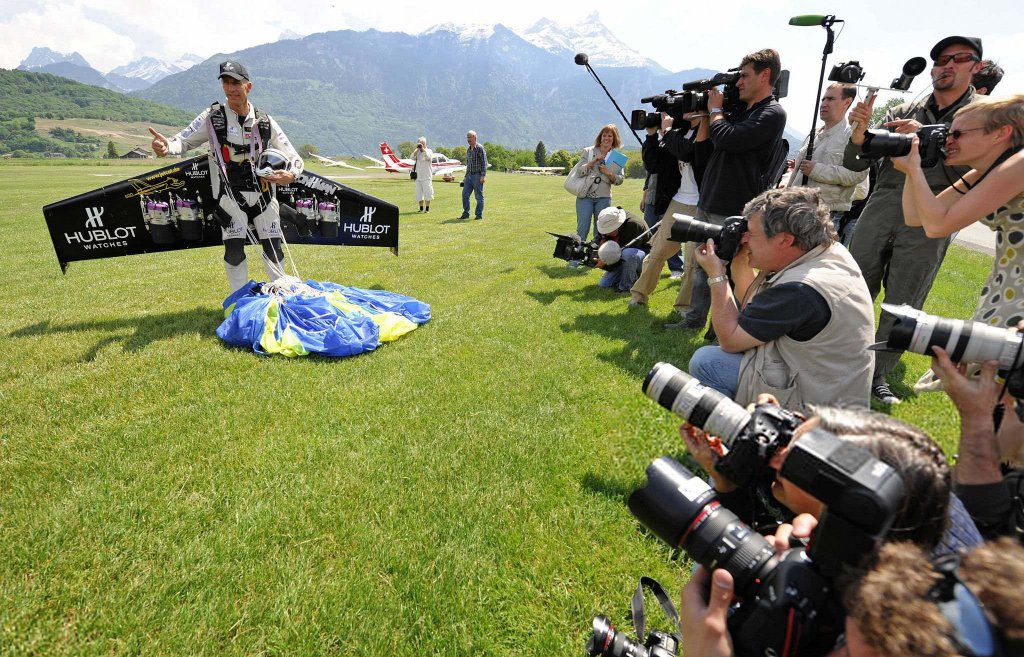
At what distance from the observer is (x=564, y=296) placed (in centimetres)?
667

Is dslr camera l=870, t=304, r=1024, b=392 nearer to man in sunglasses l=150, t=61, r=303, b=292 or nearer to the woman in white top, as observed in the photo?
man in sunglasses l=150, t=61, r=303, b=292

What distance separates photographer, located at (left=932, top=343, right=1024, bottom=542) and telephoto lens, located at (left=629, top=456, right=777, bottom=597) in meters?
1.26

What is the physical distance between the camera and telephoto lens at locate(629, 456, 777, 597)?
1.23 metres

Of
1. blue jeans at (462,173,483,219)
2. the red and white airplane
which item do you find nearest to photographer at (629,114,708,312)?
blue jeans at (462,173,483,219)

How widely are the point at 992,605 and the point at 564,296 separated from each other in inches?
234

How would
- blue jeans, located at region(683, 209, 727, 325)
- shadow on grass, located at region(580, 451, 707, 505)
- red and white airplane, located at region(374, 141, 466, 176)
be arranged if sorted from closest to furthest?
shadow on grass, located at region(580, 451, 707, 505)
blue jeans, located at region(683, 209, 727, 325)
red and white airplane, located at region(374, 141, 466, 176)

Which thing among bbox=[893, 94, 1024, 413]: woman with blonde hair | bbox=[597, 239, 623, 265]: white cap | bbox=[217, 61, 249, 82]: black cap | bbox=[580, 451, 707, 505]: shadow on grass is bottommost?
bbox=[580, 451, 707, 505]: shadow on grass

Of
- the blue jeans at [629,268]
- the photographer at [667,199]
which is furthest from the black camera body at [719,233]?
the blue jeans at [629,268]

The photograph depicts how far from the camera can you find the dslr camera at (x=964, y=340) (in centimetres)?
179

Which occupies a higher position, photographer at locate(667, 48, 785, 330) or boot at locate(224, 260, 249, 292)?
photographer at locate(667, 48, 785, 330)

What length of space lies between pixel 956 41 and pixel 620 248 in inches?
154

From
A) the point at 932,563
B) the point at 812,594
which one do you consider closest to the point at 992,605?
the point at 932,563

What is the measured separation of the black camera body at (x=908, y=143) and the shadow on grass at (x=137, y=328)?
570 cm

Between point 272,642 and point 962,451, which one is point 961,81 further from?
point 272,642
